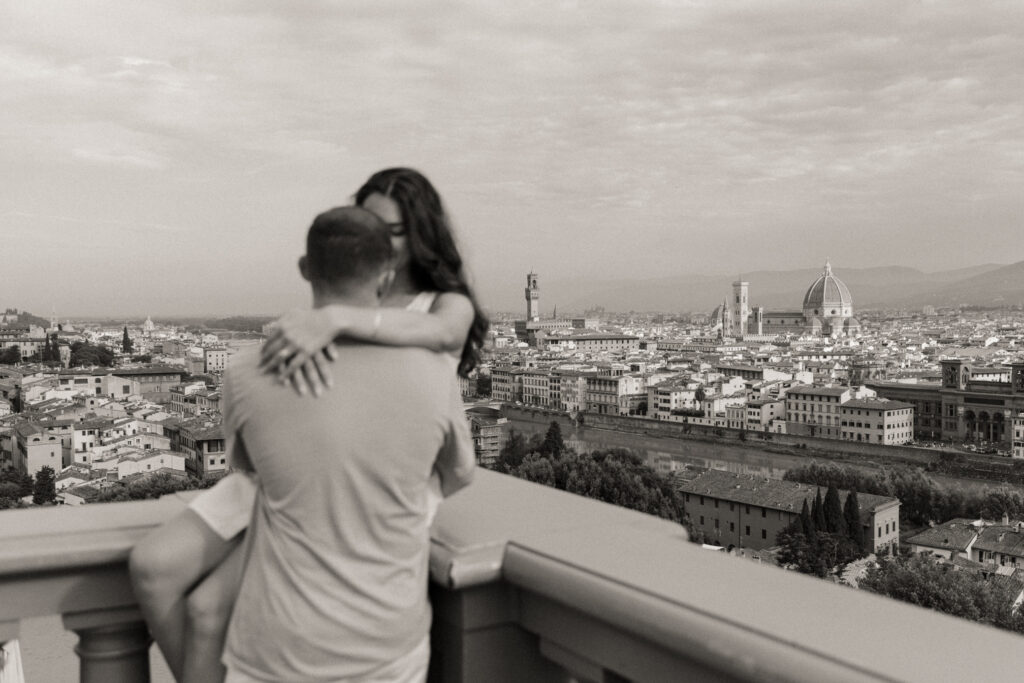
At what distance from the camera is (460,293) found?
73cm

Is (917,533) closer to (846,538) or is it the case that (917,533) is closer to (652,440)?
(846,538)

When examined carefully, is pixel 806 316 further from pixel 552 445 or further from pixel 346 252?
pixel 346 252

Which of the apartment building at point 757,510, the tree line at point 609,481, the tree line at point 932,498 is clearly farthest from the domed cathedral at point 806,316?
the apartment building at point 757,510

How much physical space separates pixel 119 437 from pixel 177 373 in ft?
41.9

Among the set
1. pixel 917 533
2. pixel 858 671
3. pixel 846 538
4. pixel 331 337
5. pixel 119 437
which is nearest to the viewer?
pixel 858 671

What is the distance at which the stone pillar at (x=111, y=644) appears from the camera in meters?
0.65

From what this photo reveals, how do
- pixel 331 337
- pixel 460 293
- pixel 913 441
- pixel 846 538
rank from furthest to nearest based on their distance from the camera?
pixel 913 441
pixel 846 538
pixel 460 293
pixel 331 337

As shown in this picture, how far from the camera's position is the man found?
0.57 m

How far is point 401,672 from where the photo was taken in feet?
1.94

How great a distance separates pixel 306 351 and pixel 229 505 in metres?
0.12

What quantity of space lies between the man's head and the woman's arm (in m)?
0.03

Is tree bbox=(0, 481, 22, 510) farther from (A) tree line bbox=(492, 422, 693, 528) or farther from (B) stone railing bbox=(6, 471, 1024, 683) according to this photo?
(B) stone railing bbox=(6, 471, 1024, 683)

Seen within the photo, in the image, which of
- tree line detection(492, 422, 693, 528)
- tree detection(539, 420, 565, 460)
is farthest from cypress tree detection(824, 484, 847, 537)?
tree detection(539, 420, 565, 460)

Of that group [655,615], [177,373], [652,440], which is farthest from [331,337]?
[177,373]
